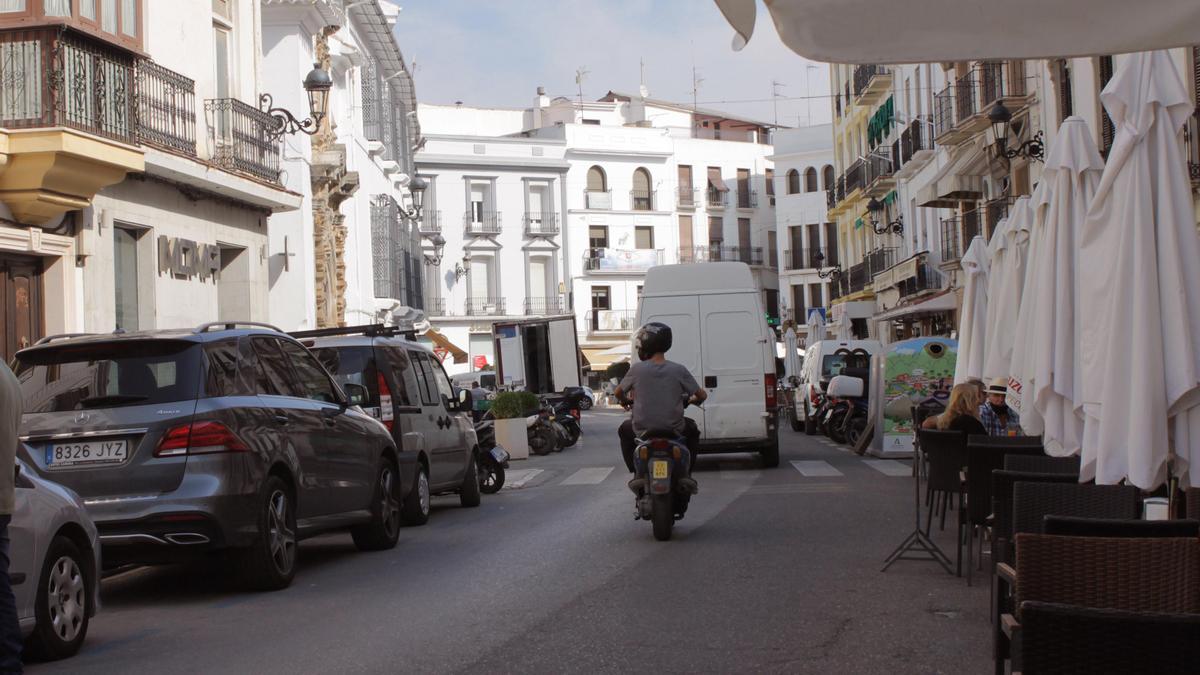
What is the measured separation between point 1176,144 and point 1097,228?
66cm

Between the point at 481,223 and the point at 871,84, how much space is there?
2878 centimetres

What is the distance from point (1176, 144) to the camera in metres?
7.97

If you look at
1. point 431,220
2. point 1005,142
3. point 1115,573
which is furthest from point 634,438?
point 431,220

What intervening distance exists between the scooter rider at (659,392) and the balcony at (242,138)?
11.5 meters

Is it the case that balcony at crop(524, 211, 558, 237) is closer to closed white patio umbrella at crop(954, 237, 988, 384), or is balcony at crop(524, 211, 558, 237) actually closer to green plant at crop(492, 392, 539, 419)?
green plant at crop(492, 392, 539, 419)

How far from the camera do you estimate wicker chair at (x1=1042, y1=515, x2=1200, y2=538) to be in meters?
5.48

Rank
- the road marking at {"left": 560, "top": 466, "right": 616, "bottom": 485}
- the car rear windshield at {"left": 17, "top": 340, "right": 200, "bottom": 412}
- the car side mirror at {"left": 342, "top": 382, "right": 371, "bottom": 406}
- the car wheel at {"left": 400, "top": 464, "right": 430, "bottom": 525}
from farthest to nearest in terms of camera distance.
→ the road marking at {"left": 560, "top": 466, "right": 616, "bottom": 485}, the car wheel at {"left": 400, "top": 464, "right": 430, "bottom": 525}, the car side mirror at {"left": 342, "top": 382, "right": 371, "bottom": 406}, the car rear windshield at {"left": 17, "top": 340, "right": 200, "bottom": 412}

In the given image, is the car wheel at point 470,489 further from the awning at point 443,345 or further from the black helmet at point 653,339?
the awning at point 443,345

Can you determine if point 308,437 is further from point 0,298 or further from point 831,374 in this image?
point 831,374

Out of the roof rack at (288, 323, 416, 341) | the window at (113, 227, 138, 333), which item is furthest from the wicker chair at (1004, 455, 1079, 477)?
the window at (113, 227, 138, 333)

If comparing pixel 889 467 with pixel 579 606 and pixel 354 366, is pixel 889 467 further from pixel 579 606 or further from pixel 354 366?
pixel 579 606

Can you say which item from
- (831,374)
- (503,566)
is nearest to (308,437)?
(503,566)

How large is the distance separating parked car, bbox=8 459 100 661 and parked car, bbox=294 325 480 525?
5696 millimetres

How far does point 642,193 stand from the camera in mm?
80875
